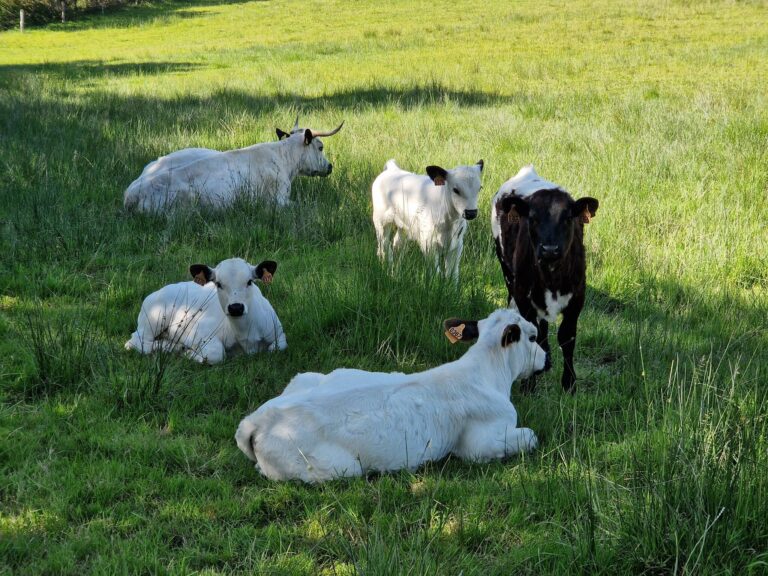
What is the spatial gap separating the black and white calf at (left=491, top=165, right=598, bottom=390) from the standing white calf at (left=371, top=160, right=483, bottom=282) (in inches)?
42.4

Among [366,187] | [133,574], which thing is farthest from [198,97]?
[133,574]

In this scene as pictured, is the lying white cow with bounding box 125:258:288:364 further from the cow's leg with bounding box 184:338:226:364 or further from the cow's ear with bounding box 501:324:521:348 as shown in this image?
the cow's ear with bounding box 501:324:521:348

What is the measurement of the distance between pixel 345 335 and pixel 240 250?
2784 millimetres

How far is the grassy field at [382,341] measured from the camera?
13.5ft

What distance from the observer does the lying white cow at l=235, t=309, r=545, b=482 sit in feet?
16.4

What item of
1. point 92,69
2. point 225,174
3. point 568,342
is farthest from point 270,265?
point 92,69

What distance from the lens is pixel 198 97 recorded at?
19.7 m

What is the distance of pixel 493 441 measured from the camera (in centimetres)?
532

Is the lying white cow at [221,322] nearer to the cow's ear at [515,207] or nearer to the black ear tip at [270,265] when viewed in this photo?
the black ear tip at [270,265]

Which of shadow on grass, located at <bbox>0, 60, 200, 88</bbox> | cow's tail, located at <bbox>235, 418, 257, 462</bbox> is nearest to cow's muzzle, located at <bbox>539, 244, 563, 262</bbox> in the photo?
cow's tail, located at <bbox>235, 418, 257, 462</bbox>

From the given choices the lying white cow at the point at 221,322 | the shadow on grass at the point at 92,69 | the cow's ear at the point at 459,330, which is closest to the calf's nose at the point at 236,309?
the lying white cow at the point at 221,322

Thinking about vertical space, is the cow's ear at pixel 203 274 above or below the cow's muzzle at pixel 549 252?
below

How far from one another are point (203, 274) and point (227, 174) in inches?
187

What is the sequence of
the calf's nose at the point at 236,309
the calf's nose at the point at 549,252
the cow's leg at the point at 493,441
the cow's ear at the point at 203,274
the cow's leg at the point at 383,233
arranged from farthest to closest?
the cow's leg at the point at 383,233 < the cow's ear at the point at 203,274 < the calf's nose at the point at 236,309 < the calf's nose at the point at 549,252 < the cow's leg at the point at 493,441
